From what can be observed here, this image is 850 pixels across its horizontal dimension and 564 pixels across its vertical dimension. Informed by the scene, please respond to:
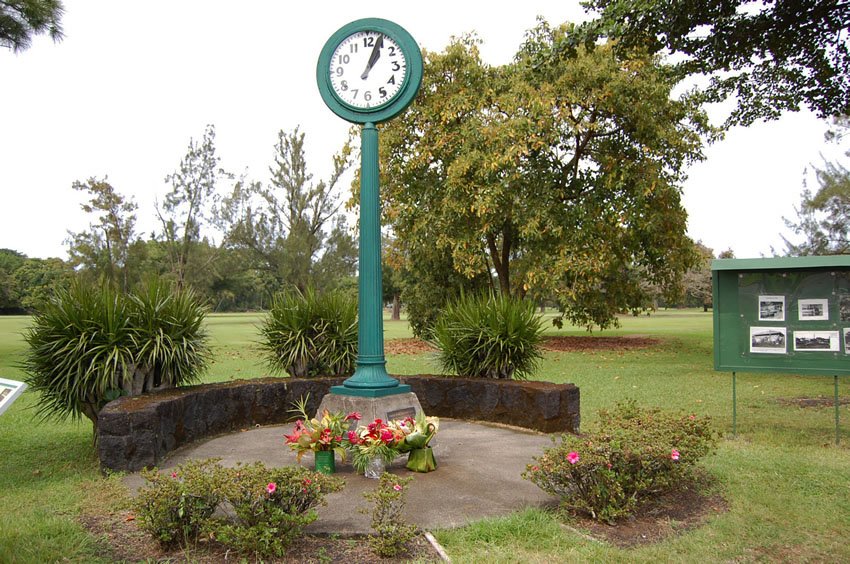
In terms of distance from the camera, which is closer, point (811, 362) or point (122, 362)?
point (122, 362)

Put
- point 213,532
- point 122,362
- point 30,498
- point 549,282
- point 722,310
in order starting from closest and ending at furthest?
point 213,532 → point 30,498 → point 122,362 → point 722,310 → point 549,282

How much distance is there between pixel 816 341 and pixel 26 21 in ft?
62.9

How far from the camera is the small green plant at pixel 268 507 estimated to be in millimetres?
3604

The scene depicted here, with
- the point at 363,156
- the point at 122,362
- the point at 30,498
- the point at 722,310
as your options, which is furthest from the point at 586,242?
the point at 30,498

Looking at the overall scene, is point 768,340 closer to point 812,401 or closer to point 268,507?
point 812,401

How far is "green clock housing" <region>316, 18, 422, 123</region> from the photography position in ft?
21.4

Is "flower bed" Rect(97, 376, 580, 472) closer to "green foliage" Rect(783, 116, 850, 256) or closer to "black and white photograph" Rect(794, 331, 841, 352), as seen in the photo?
"black and white photograph" Rect(794, 331, 841, 352)

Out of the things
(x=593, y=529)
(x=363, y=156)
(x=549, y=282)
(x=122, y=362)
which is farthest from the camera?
(x=549, y=282)

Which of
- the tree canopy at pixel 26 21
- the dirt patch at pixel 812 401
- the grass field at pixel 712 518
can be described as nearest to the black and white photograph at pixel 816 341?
the grass field at pixel 712 518

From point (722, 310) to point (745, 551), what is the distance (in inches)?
172

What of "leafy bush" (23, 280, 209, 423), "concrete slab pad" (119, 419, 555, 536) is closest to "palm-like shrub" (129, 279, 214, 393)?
"leafy bush" (23, 280, 209, 423)

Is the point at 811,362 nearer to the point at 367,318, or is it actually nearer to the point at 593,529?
the point at 593,529

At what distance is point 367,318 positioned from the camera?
647 cm

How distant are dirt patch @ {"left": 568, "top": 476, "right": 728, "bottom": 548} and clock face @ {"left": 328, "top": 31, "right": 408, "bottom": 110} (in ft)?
14.1
